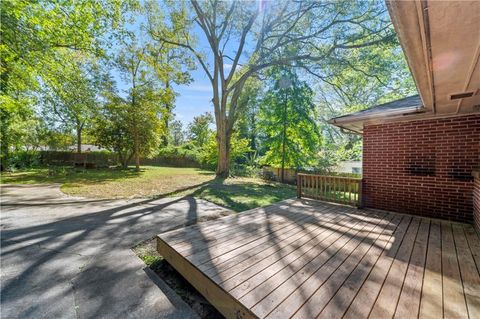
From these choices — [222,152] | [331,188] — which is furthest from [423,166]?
[222,152]

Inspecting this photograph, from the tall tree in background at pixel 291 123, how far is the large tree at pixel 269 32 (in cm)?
127

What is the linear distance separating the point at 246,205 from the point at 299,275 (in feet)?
13.3

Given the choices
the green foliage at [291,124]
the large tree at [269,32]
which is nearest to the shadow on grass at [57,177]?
the large tree at [269,32]

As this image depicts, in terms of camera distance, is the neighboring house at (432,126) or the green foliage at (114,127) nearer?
the neighboring house at (432,126)

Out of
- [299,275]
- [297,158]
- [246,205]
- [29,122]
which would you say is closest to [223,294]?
[299,275]

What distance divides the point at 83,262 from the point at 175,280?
1409 millimetres

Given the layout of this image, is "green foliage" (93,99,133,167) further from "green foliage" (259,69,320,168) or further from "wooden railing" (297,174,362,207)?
"wooden railing" (297,174,362,207)

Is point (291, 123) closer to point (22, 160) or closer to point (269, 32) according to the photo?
point (269, 32)

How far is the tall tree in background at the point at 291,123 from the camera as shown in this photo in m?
12.5

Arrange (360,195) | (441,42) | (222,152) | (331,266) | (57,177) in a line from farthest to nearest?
(222,152)
(57,177)
(360,195)
(331,266)
(441,42)

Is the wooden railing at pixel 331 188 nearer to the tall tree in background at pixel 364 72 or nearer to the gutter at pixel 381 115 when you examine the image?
the gutter at pixel 381 115

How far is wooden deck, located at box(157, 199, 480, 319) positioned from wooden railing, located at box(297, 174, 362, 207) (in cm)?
117

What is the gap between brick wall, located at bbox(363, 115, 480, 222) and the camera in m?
3.79

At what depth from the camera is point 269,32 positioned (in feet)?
39.1
